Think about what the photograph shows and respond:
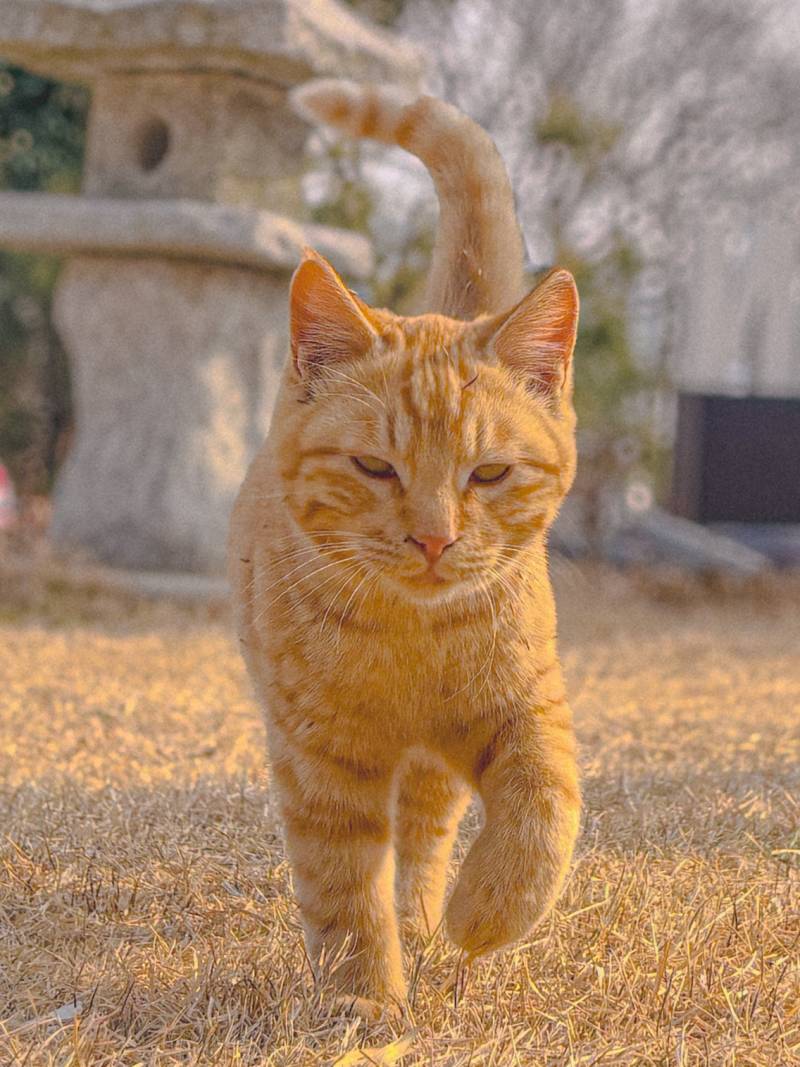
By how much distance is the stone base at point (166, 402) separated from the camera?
610cm

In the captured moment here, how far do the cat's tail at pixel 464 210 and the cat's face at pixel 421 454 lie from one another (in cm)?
43

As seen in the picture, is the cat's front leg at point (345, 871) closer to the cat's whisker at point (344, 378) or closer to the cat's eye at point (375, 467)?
the cat's eye at point (375, 467)

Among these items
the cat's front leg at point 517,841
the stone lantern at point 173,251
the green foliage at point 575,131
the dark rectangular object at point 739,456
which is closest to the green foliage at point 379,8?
the green foliage at point 575,131

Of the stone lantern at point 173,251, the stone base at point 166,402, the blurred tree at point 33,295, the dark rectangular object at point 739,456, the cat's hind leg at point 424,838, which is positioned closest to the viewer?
the cat's hind leg at point 424,838

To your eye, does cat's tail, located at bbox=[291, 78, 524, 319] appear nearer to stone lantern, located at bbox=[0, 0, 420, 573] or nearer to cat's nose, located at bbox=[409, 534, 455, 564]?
cat's nose, located at bbox=[409, 534, 455, 564]

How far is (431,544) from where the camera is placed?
5.28 ft

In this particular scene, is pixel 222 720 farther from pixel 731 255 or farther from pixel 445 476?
pixel 731 255

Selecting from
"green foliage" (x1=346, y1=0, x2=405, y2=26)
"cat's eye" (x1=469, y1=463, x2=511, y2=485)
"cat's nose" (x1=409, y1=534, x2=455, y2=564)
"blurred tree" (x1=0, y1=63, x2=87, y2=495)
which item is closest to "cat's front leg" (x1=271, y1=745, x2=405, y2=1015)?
"cat's nose" (x1=409, y1=534, x2=455, y2=564)

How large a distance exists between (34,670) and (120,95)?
348 centimetres


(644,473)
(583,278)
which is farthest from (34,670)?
(644,473)

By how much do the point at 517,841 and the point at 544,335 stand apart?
2.48 ft

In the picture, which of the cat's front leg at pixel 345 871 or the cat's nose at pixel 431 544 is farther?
the cat's front leg at pixel 345 871

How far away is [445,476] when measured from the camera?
1.65 m

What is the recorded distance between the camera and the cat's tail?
2.28 metres
